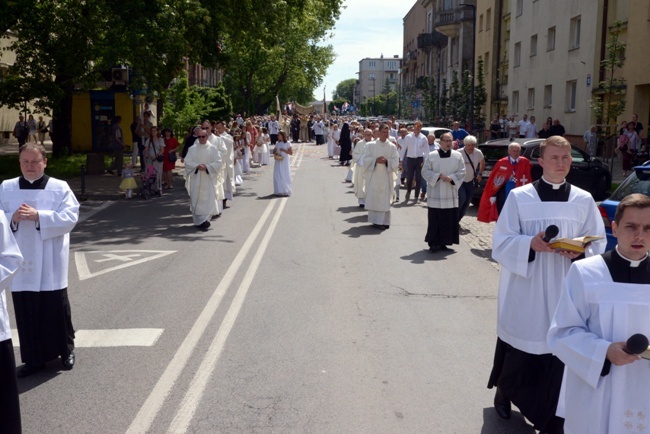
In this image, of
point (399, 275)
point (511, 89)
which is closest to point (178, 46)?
point (399, 275)

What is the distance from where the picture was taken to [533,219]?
16.9ft

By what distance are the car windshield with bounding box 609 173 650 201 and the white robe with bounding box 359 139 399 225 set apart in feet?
21.4

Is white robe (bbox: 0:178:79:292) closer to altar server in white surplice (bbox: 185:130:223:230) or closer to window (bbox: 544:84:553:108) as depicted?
altar server in white surplice (bbox: 185:130:223:230)

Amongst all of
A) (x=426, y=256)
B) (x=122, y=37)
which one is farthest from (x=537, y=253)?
(x=122, y=37)

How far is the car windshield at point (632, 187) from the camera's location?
8476mm

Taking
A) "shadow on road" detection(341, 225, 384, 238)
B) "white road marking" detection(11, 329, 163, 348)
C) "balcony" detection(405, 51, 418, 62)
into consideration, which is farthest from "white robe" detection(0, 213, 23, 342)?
"balcony" detection(405, 51, 418, 62)

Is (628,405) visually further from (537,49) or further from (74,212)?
(537,49)

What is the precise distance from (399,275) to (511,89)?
117ft

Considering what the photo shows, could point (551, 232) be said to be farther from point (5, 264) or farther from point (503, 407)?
point (5, 264)

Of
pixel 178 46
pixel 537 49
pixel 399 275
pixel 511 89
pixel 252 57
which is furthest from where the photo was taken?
pixel 252 57

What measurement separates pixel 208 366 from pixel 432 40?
68.1m

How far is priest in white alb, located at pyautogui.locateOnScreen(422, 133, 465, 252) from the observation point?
496 inches

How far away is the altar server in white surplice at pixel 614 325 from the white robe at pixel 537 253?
151 centimetres

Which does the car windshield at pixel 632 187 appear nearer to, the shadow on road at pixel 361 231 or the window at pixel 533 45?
the shadow on road at pixel 361 231
